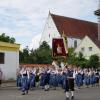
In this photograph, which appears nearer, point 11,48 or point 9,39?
point 11,48

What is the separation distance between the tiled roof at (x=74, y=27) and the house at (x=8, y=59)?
56.4 m

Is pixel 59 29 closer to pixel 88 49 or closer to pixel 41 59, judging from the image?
pixel 88 49

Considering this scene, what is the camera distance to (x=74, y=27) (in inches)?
3949

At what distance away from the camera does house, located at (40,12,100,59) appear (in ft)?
316

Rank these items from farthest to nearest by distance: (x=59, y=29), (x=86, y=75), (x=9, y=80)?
(x=59, y=29) < (x=9, y=80) < (x=86, y=75)

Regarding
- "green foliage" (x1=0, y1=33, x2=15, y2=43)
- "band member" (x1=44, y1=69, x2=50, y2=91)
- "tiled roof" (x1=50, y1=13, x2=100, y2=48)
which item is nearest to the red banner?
"band member" (x1=44, y1=69, x2=50, y2=91)

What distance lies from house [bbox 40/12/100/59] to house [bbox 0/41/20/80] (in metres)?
55.7

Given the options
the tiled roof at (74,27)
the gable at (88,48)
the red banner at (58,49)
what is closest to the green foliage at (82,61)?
the gable at (88,48)

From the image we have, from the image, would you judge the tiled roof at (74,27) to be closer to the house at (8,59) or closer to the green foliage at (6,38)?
the green foliage at (6,38)

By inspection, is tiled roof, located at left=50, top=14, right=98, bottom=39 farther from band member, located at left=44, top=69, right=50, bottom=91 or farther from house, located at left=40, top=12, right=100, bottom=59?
band member, located at left=44, top=69, right=50, bottom=91

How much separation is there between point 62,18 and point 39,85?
71.3 m

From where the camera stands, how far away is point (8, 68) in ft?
124

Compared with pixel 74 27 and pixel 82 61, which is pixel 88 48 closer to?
pixel 82 61

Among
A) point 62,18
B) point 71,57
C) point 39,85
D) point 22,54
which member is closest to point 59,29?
point 62,18
